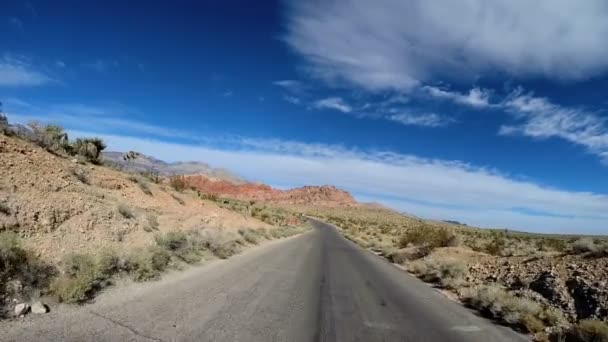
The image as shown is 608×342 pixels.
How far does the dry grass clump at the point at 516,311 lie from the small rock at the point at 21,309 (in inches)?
406

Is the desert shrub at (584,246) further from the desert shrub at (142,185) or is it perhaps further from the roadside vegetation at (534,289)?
the desert shrub at (142,185)

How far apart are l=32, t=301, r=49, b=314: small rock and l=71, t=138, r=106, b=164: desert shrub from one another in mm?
20961

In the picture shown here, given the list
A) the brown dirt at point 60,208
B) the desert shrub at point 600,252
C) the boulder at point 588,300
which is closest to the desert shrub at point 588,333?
the boulder at point 588,300

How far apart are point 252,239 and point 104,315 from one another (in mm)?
20121

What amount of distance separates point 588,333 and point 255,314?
21.8 feet

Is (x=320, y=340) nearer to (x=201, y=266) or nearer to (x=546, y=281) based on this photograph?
(x=201, y=266)

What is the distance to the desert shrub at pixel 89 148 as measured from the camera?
26.9 m

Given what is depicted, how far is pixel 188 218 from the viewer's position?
1032 inches

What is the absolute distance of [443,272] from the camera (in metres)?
20.2

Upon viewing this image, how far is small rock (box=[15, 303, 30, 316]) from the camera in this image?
6844mm

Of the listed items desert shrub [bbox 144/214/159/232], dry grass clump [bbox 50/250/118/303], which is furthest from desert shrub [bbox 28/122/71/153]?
dry grass clump [bbox 50/250/118/303]

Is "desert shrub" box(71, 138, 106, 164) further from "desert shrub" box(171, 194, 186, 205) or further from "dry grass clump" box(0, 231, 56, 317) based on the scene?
"dry grass clump" box(0, 231, 56, 317)

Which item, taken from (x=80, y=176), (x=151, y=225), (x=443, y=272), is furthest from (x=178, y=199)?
(x=443, y=272)

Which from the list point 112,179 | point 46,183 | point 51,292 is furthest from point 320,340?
point 112,179
